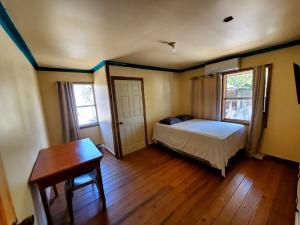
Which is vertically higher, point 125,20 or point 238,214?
point 125,20

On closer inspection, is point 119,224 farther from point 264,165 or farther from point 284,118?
point 284,118

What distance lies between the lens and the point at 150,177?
237cm

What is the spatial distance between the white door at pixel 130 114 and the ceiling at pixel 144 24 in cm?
98

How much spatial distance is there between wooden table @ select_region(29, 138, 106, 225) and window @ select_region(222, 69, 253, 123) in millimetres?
3239

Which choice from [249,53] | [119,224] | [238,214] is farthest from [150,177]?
[249,53]

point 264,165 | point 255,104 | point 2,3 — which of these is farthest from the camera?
point 255,104

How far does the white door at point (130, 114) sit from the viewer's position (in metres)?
3.17


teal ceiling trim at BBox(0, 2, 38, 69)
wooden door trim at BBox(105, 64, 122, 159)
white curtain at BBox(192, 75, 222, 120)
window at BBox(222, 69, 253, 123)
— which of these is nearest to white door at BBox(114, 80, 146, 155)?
wooden door trim at BBox(105, 64, 122, 159)

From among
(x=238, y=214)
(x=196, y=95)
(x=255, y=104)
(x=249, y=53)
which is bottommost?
(x=238, y=214)

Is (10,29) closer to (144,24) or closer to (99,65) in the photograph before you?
(144,24)

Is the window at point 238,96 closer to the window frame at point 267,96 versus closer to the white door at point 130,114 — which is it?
the window frame at point 267,96

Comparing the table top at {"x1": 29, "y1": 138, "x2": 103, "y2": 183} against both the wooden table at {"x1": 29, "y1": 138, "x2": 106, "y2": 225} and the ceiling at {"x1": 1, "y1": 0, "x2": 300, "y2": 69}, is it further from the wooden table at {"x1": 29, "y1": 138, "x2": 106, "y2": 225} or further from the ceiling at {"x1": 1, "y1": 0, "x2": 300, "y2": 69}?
the ceiling at {"x1": 1, "y1": 0, "x2": 300, "y2": 69}

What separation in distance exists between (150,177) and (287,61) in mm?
3308

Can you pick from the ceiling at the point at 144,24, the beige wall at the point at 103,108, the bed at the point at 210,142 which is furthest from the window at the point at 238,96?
the beige wall at the point at 103,108
